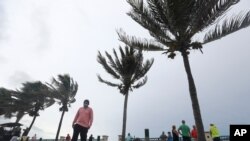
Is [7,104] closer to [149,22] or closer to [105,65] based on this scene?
[105,65]

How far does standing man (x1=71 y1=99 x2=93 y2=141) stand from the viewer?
296 inches

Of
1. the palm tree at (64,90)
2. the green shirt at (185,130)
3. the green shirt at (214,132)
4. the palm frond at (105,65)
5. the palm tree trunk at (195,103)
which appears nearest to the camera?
the palm tree trunk at (195,103)

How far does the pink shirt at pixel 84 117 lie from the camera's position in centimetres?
753

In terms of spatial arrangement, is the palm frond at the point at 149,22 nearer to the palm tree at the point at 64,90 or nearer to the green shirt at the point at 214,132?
the green shirt at the point at 214,132

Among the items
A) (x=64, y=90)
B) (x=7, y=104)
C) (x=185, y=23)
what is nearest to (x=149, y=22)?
(x=185, y=23)

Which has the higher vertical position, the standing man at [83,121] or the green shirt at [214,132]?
the green shirt at [214,132]

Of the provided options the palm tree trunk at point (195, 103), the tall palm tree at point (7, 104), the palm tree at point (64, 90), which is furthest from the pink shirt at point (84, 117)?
the tall palm tree at point (7, 104)

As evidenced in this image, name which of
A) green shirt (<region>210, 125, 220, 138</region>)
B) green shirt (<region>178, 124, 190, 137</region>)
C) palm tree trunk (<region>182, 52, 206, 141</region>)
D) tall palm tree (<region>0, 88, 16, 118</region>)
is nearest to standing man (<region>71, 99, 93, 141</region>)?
palm tree trunk (<region>182, 52, 206, 141</region>)

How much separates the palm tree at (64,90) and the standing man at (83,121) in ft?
78.3

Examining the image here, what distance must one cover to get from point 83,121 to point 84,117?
0.11m

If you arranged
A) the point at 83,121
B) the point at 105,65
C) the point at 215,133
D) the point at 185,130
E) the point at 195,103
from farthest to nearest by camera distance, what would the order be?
the point at 105,65 → the point at 185,130 → the point at 215,133 → the point at 195,103 → the point at 83,121

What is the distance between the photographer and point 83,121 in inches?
297

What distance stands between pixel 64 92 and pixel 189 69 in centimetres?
2433

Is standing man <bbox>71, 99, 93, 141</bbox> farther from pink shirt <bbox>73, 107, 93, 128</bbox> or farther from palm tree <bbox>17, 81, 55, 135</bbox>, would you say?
palm tree <bbox>17, 81, 55, 135</bbox>
